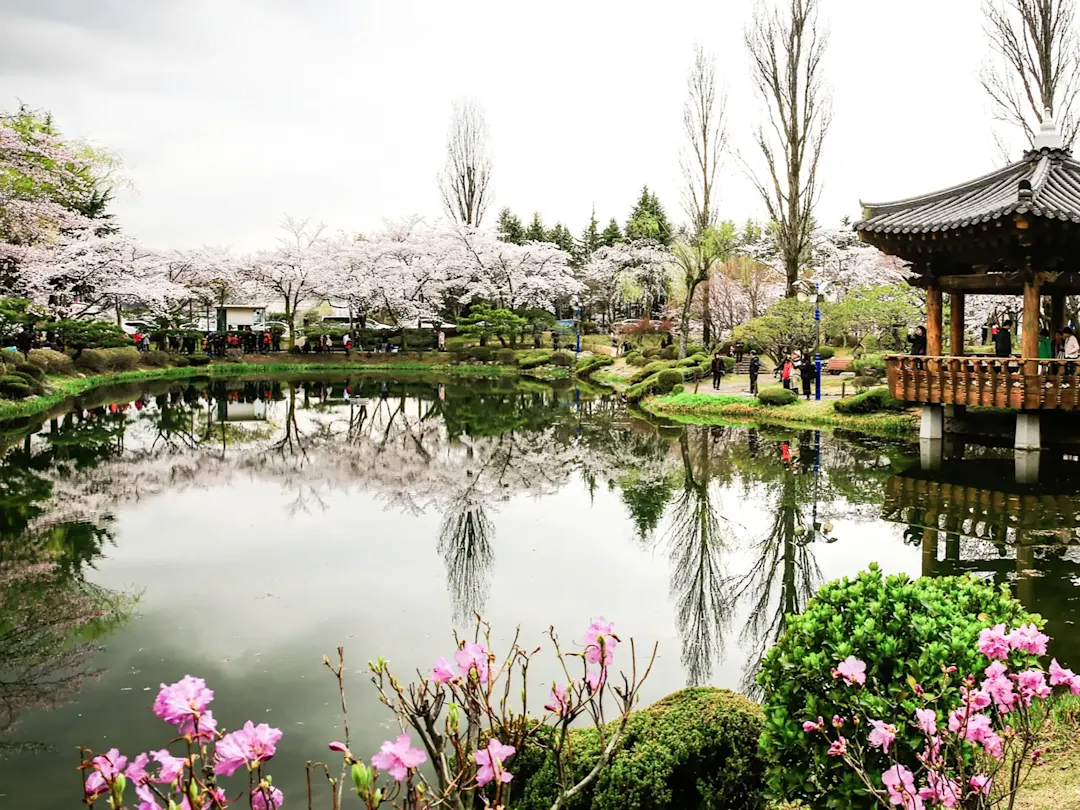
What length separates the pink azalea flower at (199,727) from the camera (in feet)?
7.04

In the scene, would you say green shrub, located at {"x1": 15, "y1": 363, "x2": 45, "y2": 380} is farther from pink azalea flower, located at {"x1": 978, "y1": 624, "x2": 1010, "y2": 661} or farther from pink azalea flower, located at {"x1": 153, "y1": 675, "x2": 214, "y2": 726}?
pink azalea flower, located at {"x1": 978, "y1": 624, "x2": 1010, "y2": 661}

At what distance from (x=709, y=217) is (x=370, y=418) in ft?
56.6

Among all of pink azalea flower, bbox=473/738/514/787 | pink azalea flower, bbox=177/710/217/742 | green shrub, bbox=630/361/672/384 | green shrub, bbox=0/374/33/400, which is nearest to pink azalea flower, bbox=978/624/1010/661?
pink azalea flower, bbox=473/738/514/787

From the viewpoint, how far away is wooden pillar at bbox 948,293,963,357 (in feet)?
58.0

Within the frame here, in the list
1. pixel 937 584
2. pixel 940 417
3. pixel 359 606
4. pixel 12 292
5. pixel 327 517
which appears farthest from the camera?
pixel 12 292

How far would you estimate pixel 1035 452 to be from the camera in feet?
51.5

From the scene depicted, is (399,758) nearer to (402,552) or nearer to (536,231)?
(402,552)

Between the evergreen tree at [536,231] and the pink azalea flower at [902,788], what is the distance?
60.9 m

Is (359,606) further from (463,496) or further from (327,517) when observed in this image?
(463,496)

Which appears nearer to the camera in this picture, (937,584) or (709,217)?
(937,584)

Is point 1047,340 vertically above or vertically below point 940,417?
above

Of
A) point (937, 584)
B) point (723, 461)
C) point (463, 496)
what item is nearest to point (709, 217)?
point (723, 461)

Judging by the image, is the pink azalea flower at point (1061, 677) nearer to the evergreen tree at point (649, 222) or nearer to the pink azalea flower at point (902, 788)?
the pink azalea flower at point (902, 788)

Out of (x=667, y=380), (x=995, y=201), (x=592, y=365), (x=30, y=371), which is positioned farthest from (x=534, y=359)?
(x=995, y=201)
